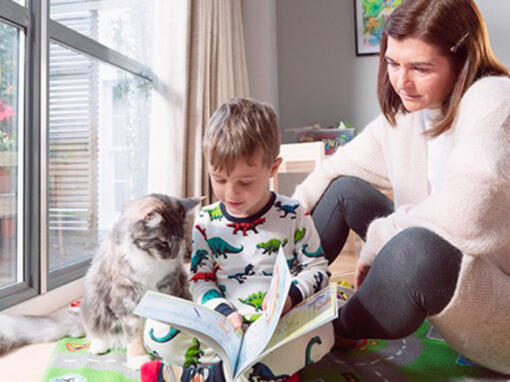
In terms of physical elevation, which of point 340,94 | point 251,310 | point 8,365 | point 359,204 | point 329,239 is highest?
point 340,94

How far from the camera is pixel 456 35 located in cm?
91

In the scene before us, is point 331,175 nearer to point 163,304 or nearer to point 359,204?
point 359,204

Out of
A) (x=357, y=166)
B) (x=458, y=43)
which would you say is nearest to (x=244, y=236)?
(x=357, y=166)

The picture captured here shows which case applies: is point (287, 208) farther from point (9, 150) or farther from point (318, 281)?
point (9, 150)

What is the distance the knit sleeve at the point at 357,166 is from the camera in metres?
1.24

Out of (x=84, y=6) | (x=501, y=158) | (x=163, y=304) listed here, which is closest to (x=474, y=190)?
(x=501, y=158)

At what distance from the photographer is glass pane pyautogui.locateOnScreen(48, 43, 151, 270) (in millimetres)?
1821

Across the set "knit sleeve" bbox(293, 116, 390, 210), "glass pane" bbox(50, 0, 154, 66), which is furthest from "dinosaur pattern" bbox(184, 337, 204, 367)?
"glass pane" bbox(50, 0, 154, 66)

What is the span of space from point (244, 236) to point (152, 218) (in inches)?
10.1

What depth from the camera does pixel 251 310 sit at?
3.11ft

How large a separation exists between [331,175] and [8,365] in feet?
3.17

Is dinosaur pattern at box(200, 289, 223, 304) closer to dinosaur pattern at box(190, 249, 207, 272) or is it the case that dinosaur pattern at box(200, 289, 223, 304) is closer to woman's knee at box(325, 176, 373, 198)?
dinosaur pattern at box(190, 249, 207, 272)

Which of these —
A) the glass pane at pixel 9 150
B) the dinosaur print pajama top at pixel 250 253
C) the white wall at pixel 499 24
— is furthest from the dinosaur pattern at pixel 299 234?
the white wall at pixel 499 24

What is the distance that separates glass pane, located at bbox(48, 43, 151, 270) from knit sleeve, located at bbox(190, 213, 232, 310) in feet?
2.98
